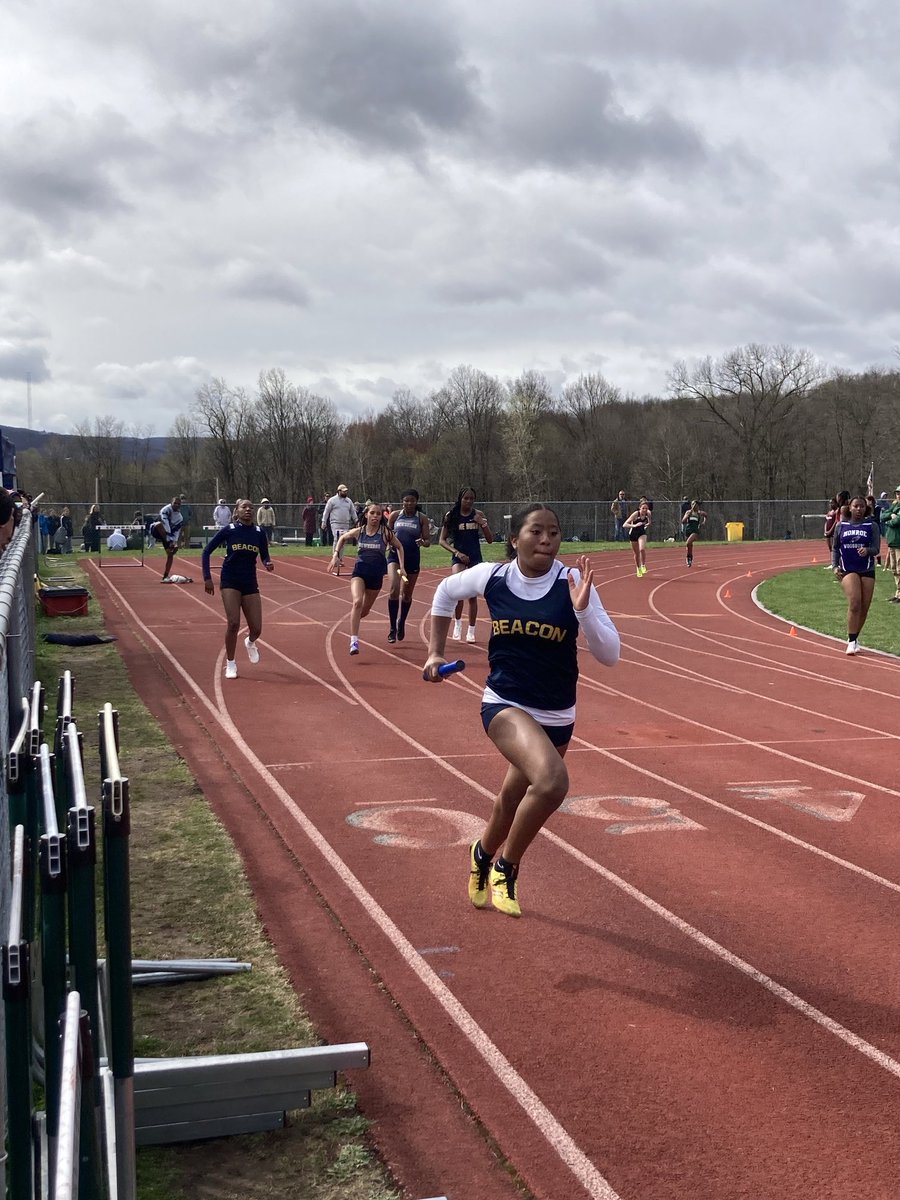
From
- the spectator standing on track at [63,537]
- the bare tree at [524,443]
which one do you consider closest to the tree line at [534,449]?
the bare tree at [524,443]

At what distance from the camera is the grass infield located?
378 cm

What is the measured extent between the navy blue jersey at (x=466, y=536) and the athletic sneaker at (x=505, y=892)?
32.2ft

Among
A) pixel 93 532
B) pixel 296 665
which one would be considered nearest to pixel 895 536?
pixel 296 665

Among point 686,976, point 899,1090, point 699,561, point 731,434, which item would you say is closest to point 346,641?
point 686,976

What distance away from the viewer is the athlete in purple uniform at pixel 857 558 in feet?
52.3

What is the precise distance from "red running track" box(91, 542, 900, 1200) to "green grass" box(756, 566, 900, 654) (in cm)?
605

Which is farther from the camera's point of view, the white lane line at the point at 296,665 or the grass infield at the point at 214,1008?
the white lane line at the point at 296,665

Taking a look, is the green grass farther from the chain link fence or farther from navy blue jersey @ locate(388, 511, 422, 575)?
the chain link fence

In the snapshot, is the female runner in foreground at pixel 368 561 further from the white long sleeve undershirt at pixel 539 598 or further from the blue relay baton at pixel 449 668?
the blue relay baton at pixel 449 668

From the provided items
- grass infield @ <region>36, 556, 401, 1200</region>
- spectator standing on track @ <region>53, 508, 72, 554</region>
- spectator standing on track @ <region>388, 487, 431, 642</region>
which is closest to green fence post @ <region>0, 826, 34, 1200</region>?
grass infield @ <region>36, 556, 401, 1200</region>

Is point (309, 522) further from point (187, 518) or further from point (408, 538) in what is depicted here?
point (408, 538)

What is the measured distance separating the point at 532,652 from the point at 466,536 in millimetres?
10100

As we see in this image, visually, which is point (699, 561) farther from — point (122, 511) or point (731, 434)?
point (731, 434)

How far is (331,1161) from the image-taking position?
3879 mm
